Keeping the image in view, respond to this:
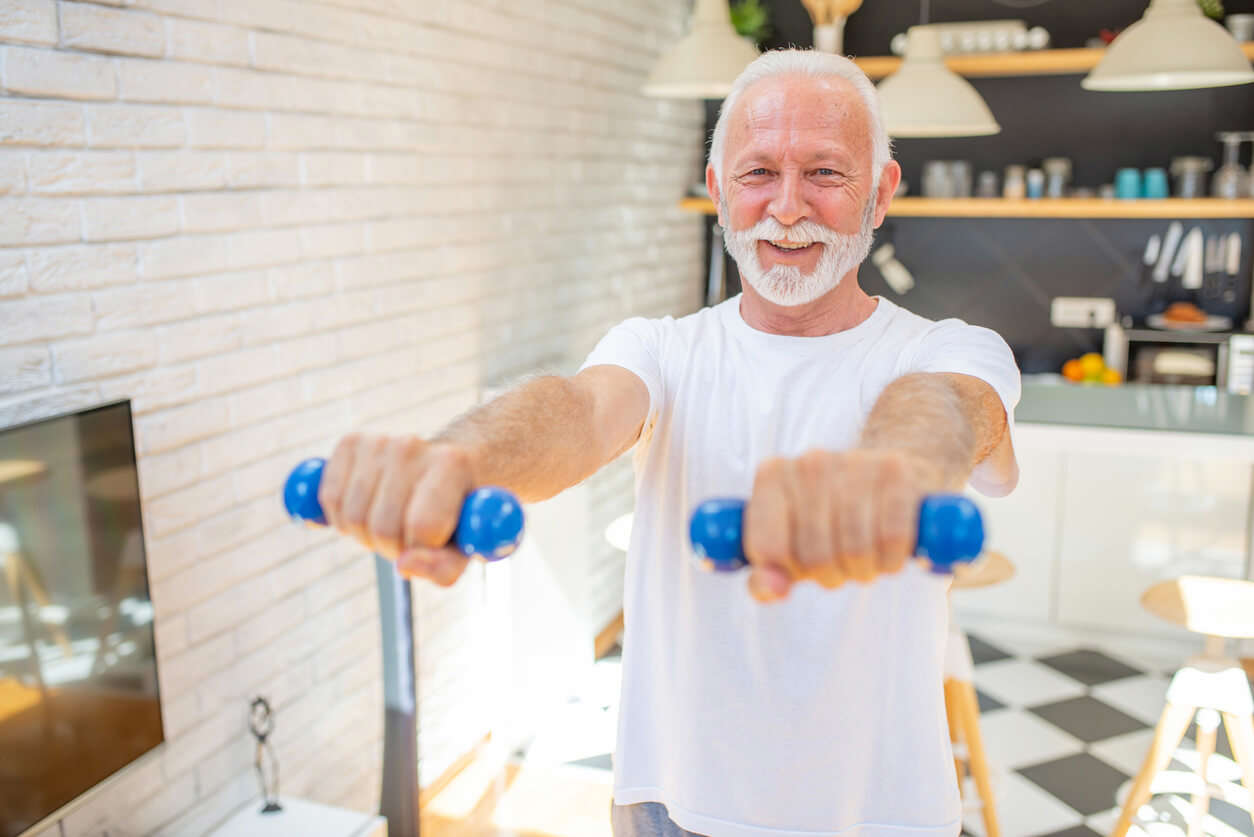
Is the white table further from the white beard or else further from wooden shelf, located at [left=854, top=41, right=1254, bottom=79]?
wooden shelf, located at [left=854, top=41, right=1254, bottom=79]

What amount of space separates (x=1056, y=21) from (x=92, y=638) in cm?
443

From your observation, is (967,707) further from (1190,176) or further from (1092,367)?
(1190,176)

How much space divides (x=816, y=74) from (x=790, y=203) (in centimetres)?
16

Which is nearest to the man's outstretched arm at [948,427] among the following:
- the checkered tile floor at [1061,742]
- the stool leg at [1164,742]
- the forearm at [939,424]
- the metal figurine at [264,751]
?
the forearm at [939,424]

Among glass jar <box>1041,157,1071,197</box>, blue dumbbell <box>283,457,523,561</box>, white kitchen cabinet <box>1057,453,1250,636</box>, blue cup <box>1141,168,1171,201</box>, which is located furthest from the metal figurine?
blue cup <box>1141,168,1171,201</box>

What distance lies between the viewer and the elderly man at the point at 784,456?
129 cm

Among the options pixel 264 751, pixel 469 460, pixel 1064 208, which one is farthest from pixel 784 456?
pixel 1064 208

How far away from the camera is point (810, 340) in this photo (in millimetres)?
1355

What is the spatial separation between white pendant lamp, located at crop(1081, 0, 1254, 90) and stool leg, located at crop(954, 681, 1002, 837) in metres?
1.58

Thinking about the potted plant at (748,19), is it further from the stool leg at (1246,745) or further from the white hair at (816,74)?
the white hair at (816,74)

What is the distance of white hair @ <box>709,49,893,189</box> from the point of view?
1327 millimetres

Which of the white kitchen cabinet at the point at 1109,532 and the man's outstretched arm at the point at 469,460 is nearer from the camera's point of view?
the man's outstretched arm at the point at 469,460

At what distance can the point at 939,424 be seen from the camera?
0.97 m

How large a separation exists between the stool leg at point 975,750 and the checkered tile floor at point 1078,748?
6 centimetres
